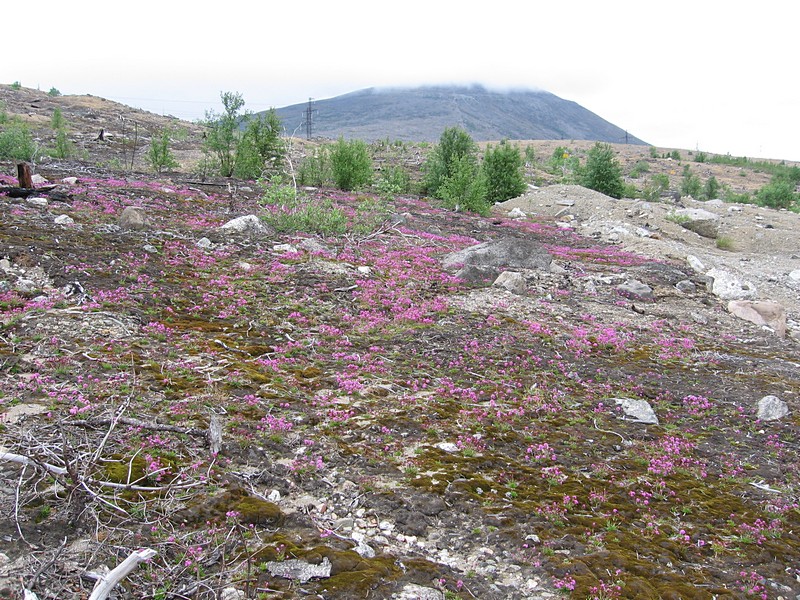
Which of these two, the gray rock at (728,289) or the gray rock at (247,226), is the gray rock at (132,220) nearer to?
the gray rock at (247,226)

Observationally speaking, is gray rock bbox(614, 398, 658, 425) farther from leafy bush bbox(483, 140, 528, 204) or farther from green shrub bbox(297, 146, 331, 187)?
leafy bush bbox(483, 140, 528, 204)

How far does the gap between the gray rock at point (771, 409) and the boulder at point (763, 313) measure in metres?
5.04

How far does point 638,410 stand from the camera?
20.8ft

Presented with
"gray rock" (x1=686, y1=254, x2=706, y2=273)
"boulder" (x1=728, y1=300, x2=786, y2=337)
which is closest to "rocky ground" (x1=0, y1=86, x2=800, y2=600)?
"boulder" (x1=728, y1=300, x2=786, y2=337)

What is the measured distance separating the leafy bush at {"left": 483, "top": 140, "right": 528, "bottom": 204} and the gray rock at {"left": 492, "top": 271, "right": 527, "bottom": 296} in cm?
1981

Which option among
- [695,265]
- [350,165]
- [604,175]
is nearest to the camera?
[695,265]

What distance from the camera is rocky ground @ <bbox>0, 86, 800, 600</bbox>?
328 centimetres

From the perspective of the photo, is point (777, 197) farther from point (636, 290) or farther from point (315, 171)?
point (636, 290)

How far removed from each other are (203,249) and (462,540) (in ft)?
29.6

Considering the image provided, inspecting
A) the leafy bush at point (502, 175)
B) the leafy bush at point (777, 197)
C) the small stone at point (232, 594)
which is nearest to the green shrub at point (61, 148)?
the leafy bush at point (502, 175)

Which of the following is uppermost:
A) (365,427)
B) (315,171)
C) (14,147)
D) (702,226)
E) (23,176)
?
(14,147)

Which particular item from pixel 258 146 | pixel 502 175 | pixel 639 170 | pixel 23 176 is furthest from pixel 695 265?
pixel 639 170

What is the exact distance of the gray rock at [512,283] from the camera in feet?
37.0

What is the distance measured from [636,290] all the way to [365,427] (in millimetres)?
9425
